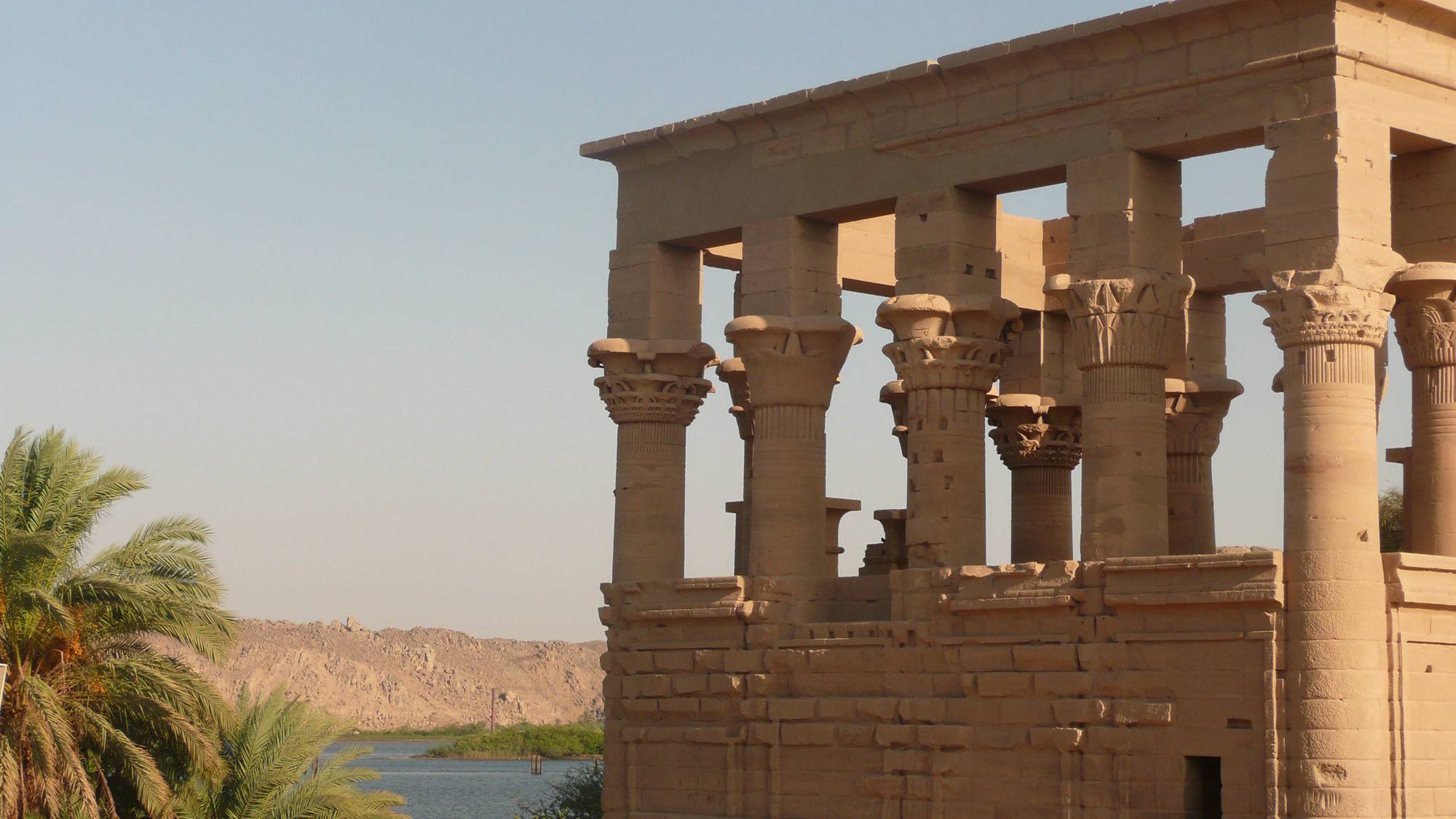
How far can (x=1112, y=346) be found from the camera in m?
25.1

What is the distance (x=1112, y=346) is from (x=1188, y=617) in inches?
121

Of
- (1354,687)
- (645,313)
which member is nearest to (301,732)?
(645,313)

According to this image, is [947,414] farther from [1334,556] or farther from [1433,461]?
[1334,556]

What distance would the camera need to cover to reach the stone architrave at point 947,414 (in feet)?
88.5

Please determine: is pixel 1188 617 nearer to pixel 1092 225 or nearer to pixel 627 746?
pixel 1092 225

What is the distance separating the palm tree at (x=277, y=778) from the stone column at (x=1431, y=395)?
1348cm

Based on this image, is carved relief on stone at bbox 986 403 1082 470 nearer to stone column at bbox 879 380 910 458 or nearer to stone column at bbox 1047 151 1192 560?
stone column at bbox 879 380 910 458

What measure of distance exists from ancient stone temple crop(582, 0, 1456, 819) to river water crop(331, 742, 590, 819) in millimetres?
47581

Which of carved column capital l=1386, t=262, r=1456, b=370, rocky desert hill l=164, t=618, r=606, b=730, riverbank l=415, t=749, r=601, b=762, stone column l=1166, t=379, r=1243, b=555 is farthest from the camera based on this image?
rocky desert hill l=164, t=618, r=606, b=730

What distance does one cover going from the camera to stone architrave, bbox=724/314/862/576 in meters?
28.6

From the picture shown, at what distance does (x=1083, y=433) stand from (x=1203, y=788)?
4.33 meters

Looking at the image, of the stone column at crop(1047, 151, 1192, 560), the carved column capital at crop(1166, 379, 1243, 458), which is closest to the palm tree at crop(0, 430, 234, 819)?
the stone column at crop(1047, 151, 1192, 560)

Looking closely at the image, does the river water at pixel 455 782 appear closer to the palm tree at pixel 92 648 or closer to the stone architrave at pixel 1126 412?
the palm tree at pixel 92 648

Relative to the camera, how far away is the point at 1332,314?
2320 cm
